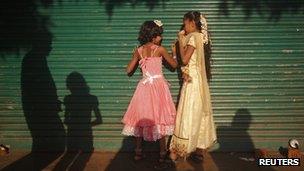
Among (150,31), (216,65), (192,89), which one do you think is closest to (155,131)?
(192,89)

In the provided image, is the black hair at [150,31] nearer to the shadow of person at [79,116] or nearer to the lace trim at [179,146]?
the shadow of person at [79,116]

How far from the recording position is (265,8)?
670cm

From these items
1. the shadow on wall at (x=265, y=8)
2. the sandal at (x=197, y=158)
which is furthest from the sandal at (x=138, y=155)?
the shadow on wall at (x=265, y=8)

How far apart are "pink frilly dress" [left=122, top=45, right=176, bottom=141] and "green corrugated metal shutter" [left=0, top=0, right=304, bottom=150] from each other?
0.69 meters

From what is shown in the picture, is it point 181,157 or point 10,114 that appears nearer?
point 181,157

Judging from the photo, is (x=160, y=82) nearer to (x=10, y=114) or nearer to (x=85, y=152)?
(x=85, y=152)

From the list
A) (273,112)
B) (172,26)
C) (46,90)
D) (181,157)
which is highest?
(172,26)

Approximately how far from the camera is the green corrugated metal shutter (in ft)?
22.0

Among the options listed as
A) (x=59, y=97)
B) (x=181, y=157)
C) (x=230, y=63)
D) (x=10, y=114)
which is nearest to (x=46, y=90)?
(x=59, y=97)

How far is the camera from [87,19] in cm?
671

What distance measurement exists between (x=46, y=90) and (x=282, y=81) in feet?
13.2

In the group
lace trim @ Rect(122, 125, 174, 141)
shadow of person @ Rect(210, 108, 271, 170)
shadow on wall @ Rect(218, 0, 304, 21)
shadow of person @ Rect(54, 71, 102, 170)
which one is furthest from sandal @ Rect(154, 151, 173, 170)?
shadow on wall @ Rect(218, 0, 304, 21)

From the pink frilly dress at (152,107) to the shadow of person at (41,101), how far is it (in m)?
1.47

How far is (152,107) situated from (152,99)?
0.12 m
